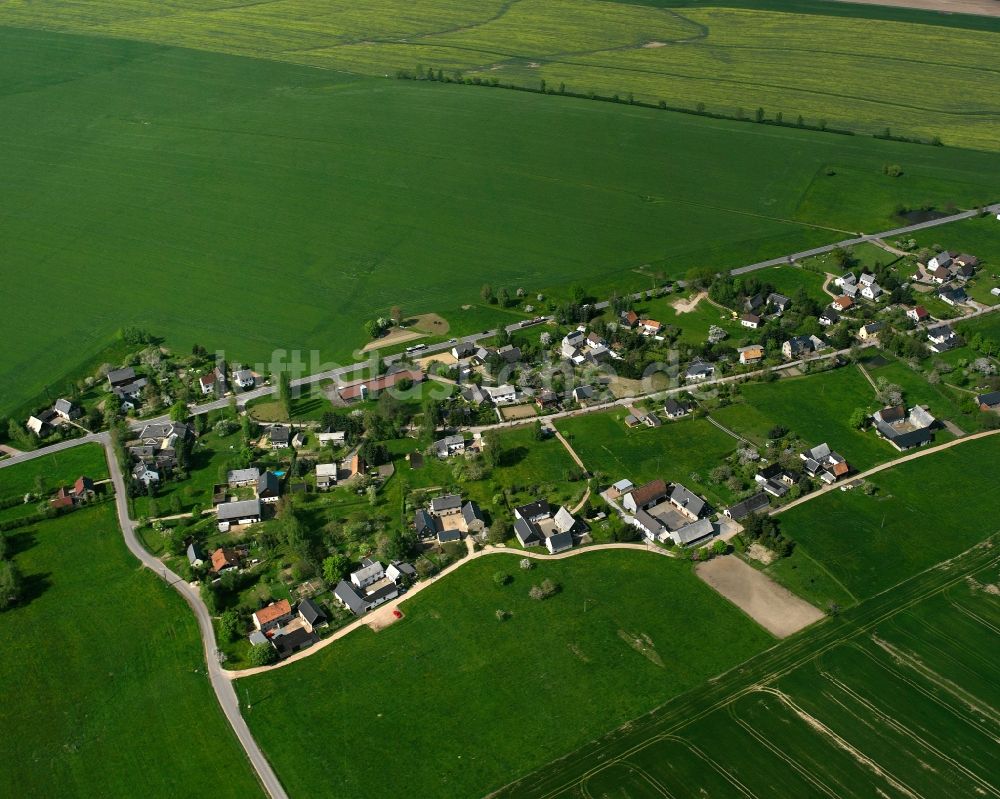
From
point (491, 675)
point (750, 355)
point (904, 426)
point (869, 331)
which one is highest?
point (869, 331)

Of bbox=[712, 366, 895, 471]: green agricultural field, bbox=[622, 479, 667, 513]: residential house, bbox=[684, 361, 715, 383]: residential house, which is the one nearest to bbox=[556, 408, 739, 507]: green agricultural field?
bbox=[622, 479, 667, 513]: residential house

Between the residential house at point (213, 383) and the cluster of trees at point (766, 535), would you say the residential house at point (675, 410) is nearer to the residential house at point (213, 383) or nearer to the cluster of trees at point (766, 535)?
the cluster of trees at point (766, 535)

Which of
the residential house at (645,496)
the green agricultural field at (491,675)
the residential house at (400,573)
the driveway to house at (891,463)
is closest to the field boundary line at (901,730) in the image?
the green agricultural field at (491,675)

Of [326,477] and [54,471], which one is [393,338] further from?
[54,471]

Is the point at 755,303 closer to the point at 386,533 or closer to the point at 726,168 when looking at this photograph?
the point at 726,168

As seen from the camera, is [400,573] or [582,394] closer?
[400,573]

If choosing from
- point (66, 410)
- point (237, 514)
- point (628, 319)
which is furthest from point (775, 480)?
point (66, 410)
